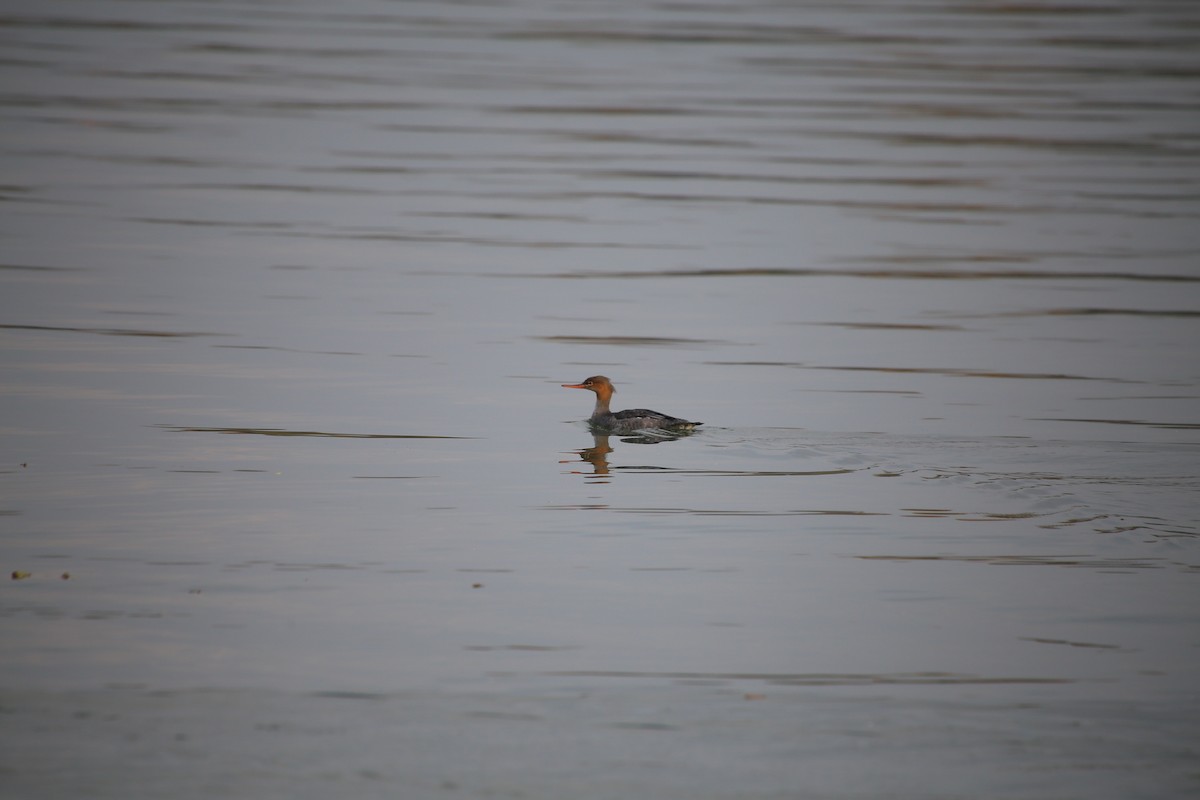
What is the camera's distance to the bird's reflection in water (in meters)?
14.1

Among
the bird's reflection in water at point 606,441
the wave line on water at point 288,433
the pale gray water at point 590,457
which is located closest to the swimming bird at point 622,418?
the bird's reflection in water at point 606,441

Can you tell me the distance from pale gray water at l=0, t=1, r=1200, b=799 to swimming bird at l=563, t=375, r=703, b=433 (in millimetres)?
284

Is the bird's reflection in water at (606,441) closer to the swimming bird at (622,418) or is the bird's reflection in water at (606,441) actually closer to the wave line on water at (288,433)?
the swimming bird at (622,418)

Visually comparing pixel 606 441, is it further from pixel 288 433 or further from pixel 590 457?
pixel 288 433

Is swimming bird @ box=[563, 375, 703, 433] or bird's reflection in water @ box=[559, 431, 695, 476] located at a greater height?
swimming bird @ box=[563, 375, 703, 433]

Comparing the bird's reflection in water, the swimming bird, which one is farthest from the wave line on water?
the swimming bird

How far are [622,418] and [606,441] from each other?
0.25m

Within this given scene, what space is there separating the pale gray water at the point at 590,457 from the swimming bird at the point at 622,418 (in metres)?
0.28

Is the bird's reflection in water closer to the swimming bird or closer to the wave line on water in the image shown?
the swimming bird

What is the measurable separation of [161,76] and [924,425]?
3110 cm

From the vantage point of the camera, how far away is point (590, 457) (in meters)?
14.2

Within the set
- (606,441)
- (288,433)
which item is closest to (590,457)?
(606,441)

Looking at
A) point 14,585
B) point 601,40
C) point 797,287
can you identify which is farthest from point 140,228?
point 601,40

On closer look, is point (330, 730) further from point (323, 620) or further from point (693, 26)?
point (693, 26)
